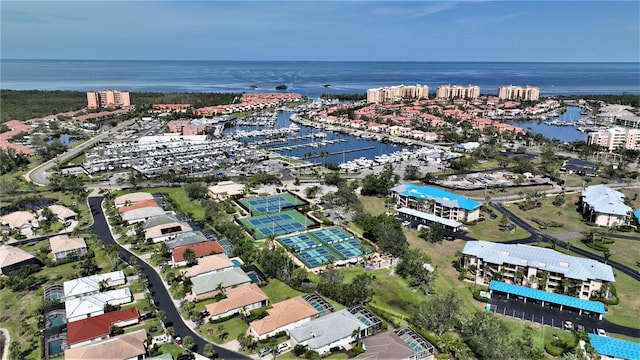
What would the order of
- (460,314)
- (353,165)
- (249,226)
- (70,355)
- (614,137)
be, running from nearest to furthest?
(70,355), (460,314), (249,226), (353,165), (614,137)

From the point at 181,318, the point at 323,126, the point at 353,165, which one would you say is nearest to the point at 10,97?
the point at 323,126

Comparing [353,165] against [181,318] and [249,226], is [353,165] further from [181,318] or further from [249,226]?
[181,318]

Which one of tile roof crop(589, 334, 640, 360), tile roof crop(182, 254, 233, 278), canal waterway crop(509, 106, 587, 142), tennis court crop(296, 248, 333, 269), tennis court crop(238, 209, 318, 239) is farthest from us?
canal waterway crop(509, 106, 587, 142)

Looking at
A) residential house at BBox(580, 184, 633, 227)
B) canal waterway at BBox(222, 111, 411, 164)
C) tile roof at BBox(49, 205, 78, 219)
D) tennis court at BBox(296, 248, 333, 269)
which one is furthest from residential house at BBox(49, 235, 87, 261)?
residential house at BBox(580, 184, 633, 227)

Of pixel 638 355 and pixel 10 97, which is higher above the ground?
pixel 10 97

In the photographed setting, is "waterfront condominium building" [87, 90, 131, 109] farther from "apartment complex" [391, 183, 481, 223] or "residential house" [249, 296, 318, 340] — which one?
"residential house" [249, 296, 318, 340]

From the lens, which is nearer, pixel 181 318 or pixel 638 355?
pixel 638 355

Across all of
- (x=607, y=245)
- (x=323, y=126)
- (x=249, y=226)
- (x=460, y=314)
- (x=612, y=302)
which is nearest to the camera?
(x=460, y=314)

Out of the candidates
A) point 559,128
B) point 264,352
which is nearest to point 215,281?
point 264,352
